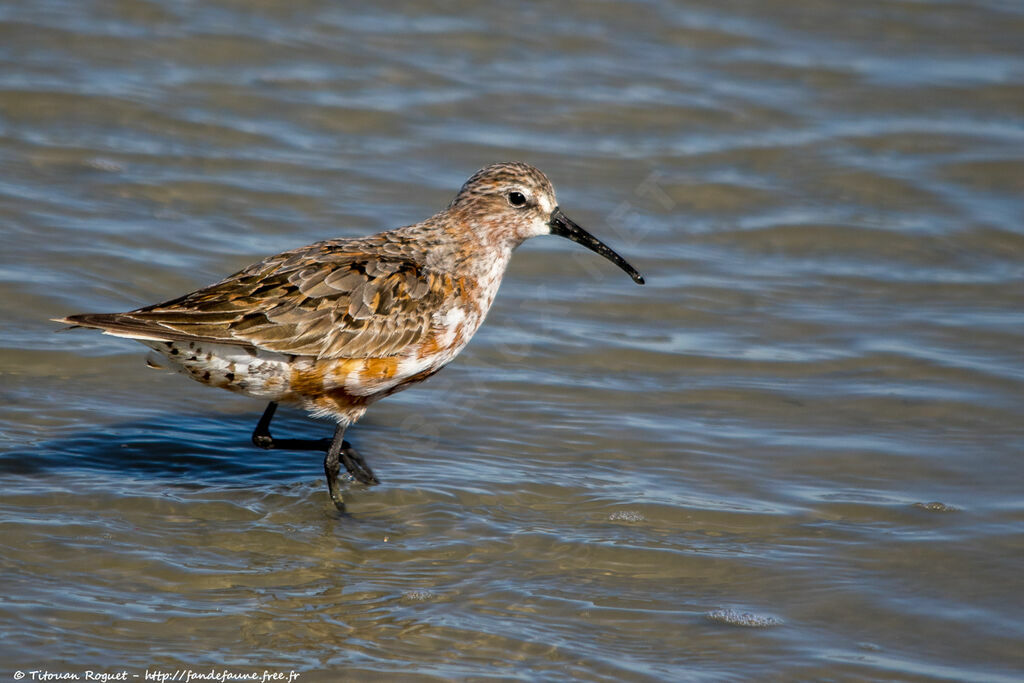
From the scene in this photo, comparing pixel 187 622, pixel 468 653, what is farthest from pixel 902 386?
pixel 187 622

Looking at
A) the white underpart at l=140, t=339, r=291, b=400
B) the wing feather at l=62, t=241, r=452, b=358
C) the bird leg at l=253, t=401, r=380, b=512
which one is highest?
the wing feather at l=62, t=241, r=452, b=358

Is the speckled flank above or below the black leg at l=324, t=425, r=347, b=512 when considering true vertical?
above

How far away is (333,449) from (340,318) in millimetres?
835

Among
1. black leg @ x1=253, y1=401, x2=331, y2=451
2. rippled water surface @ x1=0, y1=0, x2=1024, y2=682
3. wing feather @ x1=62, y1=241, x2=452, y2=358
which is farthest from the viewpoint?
black leg @ x1=253, y1=401, x2=331, y2=451

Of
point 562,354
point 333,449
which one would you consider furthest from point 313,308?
point 562,354

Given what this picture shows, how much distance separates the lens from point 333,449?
26.2 ft

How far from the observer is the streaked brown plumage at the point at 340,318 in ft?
24.3

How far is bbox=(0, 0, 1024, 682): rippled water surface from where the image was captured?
671cm

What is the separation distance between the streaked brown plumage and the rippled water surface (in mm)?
690

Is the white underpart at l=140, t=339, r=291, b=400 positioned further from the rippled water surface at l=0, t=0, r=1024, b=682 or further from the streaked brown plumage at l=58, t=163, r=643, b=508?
the rippled water surface at l=0, t=0, r=1024, b=682

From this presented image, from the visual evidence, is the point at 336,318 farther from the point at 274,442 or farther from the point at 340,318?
the point at 274,442

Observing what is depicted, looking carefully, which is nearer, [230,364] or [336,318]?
[230,364]

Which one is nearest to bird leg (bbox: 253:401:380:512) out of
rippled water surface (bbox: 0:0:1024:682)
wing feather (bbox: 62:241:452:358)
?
rippled water surface (bbox: 0:0:1024:682)

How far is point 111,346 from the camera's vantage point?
9516 mm
